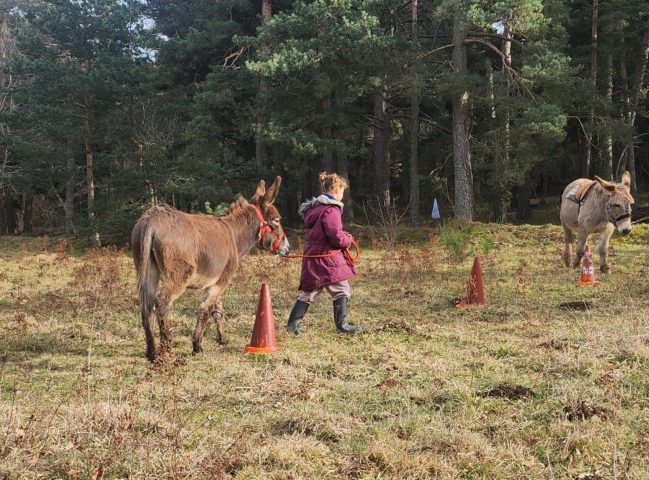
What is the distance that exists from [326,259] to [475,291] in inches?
117

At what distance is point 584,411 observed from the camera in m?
3.86

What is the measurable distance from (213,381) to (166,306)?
0.92 metres

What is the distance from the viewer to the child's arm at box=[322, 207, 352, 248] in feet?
21.9

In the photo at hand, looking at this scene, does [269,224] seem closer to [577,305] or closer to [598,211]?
[577,305]

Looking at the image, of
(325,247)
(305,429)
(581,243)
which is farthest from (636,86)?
(305,429)

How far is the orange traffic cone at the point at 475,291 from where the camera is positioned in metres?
8.58

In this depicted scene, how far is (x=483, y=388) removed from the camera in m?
4.62

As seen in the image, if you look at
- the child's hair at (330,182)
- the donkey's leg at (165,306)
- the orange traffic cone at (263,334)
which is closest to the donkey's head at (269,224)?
the child's hair at (330,182)

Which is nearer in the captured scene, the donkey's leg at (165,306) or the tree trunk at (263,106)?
the donkey's leg at (165,306)

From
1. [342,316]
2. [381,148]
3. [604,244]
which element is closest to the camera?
[342,316]

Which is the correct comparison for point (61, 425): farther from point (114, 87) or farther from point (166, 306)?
point (114, 87)

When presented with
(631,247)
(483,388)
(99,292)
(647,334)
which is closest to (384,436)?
(483,388)

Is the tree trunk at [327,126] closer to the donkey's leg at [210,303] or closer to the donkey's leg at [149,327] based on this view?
the donkey's leg at [210,303]

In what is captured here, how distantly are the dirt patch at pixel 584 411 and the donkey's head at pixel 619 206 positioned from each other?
6.80 metres
